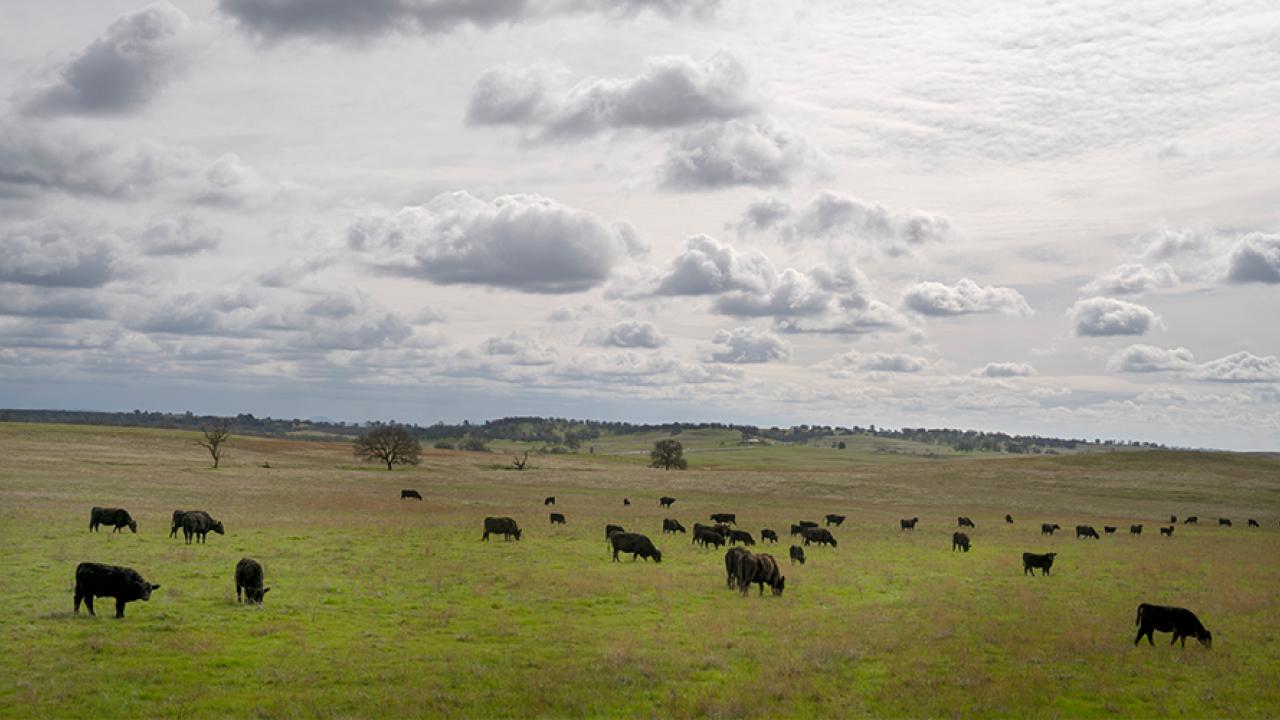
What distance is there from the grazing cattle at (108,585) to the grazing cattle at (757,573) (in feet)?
57.2

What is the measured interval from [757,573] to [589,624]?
7901mm

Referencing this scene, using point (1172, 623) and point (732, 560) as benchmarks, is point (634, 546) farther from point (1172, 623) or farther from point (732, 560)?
point (1172, 623)

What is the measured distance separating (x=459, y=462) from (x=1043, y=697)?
125090mm

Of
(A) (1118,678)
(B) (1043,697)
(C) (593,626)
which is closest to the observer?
(B) (1043,697)

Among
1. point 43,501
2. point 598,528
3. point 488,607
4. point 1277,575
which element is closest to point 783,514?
point 598,528

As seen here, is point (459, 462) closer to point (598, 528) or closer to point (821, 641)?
point (598, 528)

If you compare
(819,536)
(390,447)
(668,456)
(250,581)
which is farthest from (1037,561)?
(668,456)

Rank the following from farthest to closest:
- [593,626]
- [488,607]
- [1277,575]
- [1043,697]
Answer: [1277,575] < [488,607] < [593,626] < [1043,697]

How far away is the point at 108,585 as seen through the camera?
859 inches

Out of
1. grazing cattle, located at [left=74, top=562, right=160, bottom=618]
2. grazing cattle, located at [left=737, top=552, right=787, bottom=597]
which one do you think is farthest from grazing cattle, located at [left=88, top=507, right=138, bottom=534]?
grazing cattle, located at [left=737, top=552, right=787, bottom=597]

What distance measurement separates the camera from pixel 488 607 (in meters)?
24.6

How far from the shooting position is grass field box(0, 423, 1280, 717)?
1591 cm

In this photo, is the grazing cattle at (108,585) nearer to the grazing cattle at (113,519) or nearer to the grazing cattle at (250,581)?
the grazing cattle at (250,581)

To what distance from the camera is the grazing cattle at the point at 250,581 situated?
23.8m
